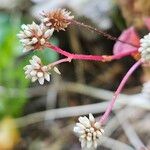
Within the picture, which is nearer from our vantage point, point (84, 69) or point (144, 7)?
point (144, 7)

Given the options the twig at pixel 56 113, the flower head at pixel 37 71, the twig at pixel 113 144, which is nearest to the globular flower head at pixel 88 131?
the flower head at pixel 37 71

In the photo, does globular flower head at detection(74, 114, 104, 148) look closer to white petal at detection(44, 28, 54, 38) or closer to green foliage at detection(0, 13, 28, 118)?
white petal at detection(44, 28, 54, 38)

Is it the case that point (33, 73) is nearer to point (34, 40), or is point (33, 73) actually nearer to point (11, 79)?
point (34, 40)

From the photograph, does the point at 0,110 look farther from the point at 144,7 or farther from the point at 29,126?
the point at 144,7

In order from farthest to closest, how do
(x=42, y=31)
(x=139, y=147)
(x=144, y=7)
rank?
(x=144, y=7)
(x=139, y=147)
(x=42, y=31)

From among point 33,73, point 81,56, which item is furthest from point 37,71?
point 81,56

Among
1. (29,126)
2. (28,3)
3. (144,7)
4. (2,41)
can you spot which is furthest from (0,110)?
(144,7)

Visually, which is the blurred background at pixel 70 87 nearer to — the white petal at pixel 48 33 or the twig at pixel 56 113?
the twig at pixel 56 113
